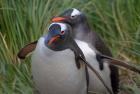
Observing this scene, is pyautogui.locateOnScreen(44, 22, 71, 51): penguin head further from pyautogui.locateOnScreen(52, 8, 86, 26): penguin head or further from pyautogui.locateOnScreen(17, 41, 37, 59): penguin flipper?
pyautogui.locateOnScreen(17, 41, 37, 59): penguin flipper

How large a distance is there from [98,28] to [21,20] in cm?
74

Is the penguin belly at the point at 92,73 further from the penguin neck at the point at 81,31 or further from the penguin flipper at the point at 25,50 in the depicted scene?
the penguin flipper at the point at 25,50

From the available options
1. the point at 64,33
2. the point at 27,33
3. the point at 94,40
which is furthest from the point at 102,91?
the point at 27,33

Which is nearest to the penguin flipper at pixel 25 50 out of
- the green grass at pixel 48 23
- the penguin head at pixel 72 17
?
the green grass at pixel 48 23

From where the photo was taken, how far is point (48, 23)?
15.8ft

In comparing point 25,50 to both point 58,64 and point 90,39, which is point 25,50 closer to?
point 90,39

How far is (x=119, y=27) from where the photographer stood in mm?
4961

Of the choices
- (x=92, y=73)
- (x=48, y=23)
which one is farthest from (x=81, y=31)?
(x=48, y=23)

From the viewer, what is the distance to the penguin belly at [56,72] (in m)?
3.74

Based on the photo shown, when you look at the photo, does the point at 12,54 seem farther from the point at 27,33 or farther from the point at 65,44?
the point at 65,44

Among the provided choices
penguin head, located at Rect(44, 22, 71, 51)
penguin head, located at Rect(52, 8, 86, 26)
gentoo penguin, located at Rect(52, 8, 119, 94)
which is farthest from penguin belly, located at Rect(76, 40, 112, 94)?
penguin head, located at Rect(44, 22, 71, 51)

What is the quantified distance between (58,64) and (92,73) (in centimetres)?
47

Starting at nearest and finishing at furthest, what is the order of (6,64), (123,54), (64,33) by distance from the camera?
(64,33), (6,64), (123,54)

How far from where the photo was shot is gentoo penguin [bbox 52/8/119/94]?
4188 mm
